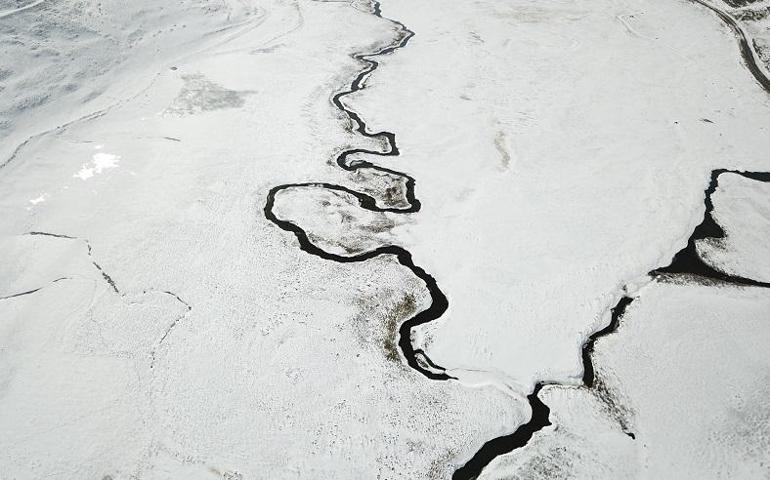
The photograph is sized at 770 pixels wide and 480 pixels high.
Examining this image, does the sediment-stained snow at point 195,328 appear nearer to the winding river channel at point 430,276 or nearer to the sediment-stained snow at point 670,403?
the winding river channel at point 430,276

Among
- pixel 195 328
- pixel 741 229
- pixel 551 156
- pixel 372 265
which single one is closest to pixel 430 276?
pixel 372 265

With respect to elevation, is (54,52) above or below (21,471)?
above

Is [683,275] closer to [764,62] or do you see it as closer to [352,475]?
[352,475]

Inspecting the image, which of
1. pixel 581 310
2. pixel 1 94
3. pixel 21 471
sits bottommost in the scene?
pixel 21 471

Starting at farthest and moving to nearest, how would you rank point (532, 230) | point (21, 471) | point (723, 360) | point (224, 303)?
point (532, 230)
point (224, 303)
point (723, 360)
point (21, 471)

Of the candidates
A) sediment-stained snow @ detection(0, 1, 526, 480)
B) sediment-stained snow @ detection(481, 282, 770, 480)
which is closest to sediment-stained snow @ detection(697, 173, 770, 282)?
sediment-stained snow @ detection(481, 282, 770, 480)

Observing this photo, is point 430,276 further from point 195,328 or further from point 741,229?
point 741,229

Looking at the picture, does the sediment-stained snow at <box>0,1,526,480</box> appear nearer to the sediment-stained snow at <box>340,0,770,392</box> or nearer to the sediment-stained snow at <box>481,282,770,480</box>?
the sediment-stained snow at <box>481,282,770,480</box>

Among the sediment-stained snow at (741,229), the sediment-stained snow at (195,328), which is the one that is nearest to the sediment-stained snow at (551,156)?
the sediment-stained snow at (741,229)

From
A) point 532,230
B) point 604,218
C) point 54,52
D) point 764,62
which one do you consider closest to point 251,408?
point 532,230
